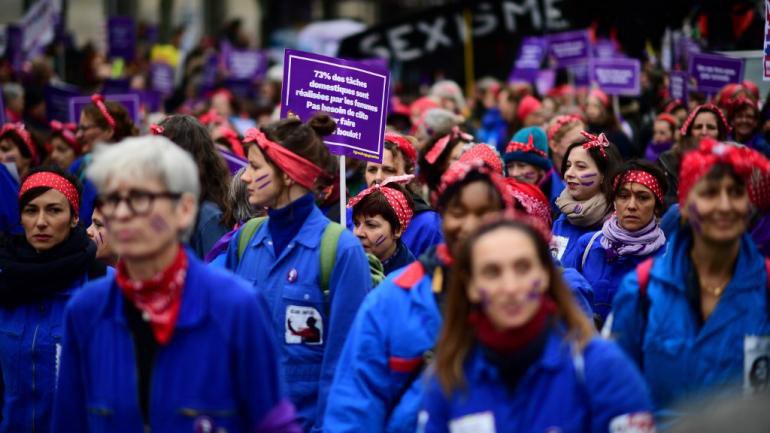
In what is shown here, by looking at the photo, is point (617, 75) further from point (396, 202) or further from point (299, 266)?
point (299, 266)

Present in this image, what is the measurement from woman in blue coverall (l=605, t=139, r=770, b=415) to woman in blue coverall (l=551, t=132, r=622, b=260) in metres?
3.20

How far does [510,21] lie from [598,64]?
3.43m

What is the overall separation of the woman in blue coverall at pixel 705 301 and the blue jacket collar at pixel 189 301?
1542mm

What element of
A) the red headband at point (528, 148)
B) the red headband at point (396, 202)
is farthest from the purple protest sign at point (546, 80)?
the red headband at point (396, 202)

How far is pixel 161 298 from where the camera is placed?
13.6ft

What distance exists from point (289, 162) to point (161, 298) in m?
1.98

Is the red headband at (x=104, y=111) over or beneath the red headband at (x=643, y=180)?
beneath

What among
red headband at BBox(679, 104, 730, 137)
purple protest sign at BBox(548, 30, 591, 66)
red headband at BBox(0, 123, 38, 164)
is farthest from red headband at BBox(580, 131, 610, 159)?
purple protest sign at BBox(548, 30, 591, 66)

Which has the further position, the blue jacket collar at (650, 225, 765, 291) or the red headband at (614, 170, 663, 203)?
the red headband at (614, 170, 663, 203)

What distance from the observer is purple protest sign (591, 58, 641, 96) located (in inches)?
609

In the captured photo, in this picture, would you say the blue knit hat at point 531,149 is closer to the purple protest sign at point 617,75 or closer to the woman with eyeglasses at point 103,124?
the woman with eyeglasses at point 103,124

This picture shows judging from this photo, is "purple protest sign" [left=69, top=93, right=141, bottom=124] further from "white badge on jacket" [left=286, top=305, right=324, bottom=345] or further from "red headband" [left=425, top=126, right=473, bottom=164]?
"white badge on jacket" [left=286, top=305, right=324, bottom=345]

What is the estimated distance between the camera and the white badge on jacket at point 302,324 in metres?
5.90

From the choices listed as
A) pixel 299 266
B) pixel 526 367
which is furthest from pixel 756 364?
pixel 299 266
